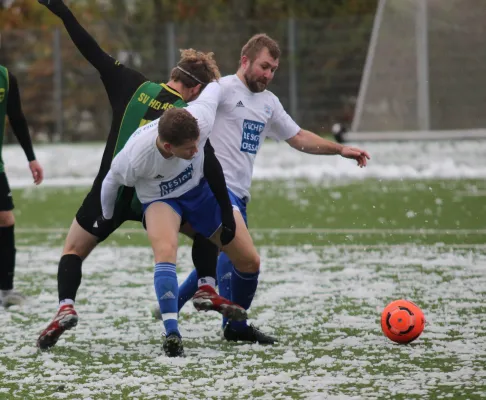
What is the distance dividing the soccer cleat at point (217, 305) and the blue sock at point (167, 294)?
10.1 inches

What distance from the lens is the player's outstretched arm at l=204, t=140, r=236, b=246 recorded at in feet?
23.4

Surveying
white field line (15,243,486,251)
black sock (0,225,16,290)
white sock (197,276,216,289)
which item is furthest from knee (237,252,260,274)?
white field line (15,243,486,251)

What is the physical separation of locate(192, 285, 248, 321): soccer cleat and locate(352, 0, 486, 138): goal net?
11972 millimetres

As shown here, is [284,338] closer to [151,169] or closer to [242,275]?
[242,275]

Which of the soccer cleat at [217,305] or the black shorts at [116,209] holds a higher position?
the black shorts at [116,209]

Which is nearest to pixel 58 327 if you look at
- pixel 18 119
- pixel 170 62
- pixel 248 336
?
pixel 248 336

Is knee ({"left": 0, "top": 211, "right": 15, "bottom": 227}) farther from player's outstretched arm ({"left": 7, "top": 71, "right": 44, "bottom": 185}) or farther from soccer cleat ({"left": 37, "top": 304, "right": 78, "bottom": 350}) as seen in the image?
soccer cleat ({"left": 37, "top": 304, "right": 78, "bottom": 350})

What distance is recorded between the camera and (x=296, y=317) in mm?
8227

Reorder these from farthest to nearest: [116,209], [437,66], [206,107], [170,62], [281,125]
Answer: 1. [170,62]
2. [437,66]
3. [281,125]
4. [116,209]
5. [206,107]

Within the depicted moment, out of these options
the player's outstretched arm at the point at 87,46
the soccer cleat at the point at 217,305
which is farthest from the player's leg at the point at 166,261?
the player's outstretched arm at the point at 87,46

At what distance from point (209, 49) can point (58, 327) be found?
20325 mm

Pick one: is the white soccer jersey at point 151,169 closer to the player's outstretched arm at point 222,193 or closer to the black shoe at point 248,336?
the player's outstretched arm at point 222,193

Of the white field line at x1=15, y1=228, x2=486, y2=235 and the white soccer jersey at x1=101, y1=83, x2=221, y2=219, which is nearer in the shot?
the white soccer jersey at x1=101, y1=83, x2=221, y2=219

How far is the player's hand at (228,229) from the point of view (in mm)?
7125
